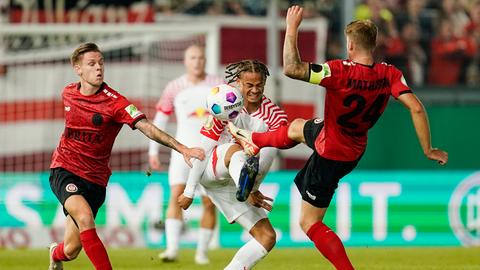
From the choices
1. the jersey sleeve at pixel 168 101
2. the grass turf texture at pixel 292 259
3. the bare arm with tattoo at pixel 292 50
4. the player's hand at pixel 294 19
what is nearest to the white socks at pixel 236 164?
the bare arm with tattoo at pixel 292 50

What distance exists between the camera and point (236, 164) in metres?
9.94

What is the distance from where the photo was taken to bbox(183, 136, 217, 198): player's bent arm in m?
10.0

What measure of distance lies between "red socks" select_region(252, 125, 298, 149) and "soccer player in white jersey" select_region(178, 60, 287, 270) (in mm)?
139

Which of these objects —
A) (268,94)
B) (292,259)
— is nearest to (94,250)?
(292,259)

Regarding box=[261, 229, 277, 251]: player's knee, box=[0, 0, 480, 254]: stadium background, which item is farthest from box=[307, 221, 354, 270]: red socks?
box=[0, 0, 480, 254]: stadium background

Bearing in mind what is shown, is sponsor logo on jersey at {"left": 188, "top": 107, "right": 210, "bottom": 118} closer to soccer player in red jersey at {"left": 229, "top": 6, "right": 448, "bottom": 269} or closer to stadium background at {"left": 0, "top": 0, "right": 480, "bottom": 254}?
stadium background at {"left": 0, "top": 0, "right": 480, "bottom": 254}

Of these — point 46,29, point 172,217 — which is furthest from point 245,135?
point 46,29

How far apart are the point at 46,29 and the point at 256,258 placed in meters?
8.48

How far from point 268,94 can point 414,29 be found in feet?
12.0

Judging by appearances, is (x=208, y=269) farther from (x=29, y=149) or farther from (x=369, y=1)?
(x=369, y=1)

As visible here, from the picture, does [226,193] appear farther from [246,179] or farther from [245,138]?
[246,179]

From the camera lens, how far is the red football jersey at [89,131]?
10.2 meters

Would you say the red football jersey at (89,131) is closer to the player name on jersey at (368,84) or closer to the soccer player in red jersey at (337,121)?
the soccer player in red jersey at (337,121)

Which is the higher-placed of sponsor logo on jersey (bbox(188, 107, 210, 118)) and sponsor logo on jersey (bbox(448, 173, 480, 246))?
sponsor logo on jersey (bbox(188, 107, 210, 118))
